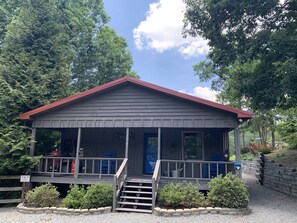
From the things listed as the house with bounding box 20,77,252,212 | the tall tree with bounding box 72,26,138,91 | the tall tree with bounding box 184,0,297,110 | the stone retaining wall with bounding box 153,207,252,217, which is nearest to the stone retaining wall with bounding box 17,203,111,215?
the house with bounding box 20,77,252,212

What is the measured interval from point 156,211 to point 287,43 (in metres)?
7.87

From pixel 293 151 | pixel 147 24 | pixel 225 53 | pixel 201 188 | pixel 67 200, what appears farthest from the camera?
pixel 147 24

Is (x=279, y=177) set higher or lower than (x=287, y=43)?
lower

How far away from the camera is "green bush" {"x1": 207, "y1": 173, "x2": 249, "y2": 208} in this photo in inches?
281

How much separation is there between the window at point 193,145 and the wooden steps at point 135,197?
2945mm

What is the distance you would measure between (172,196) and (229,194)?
1727 millimetres

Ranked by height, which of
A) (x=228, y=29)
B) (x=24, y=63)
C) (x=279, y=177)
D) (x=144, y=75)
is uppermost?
(x=144, y=75)

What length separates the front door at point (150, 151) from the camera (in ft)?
36.1

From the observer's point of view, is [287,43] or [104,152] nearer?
[287,43]

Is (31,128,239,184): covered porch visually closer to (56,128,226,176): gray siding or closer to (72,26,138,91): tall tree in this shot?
(56,128,226,176): gray siding

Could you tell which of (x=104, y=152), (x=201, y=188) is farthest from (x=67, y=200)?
(x=201, y=188)

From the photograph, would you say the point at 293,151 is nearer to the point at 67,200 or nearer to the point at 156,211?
the point at 156,211

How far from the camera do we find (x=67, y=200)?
303 inches

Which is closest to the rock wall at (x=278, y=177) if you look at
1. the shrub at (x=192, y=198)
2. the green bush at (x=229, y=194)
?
the green bush at (x=229, y=194)
